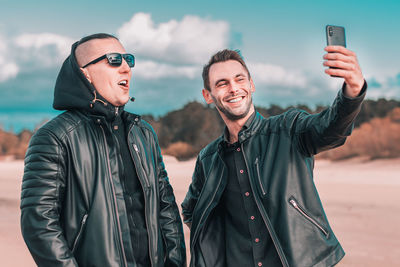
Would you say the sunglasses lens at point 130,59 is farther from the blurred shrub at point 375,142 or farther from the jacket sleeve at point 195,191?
the blurred shrub at point 375,142

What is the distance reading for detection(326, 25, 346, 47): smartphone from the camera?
2.22 metres

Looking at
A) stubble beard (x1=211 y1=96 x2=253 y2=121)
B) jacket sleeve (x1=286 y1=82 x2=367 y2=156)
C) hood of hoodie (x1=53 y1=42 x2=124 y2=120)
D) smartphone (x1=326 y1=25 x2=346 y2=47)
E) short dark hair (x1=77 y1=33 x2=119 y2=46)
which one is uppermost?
short dark hair (x1=77 y1=33 x2=119 y2=46)

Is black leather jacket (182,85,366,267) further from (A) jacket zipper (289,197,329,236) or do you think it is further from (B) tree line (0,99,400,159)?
(B) tree line (0,99,400,159)

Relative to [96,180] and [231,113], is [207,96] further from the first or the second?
[96,180]

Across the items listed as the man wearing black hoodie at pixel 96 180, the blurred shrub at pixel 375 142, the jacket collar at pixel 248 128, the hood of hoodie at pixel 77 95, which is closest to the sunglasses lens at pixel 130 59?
the man wearing black hoodie at pixel 96 180

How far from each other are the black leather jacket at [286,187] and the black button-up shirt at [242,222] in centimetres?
7

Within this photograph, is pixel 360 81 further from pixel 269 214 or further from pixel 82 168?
pixel 82 168

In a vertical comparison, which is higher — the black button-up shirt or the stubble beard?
the stubble beard

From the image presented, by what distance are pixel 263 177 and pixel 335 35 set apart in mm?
1053

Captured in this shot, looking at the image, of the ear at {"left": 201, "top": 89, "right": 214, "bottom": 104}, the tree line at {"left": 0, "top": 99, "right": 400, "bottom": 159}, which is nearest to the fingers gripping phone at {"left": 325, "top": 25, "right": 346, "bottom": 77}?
the ear at {"left": 201, "top": 89, "right": 214, "bottom": 104}

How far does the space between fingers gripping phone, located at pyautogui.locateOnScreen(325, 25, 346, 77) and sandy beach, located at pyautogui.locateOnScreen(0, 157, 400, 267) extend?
4.11 m

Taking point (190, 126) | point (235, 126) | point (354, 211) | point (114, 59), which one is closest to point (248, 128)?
point (235, 126)

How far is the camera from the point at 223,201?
3.03 m

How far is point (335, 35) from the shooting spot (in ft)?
7.33
